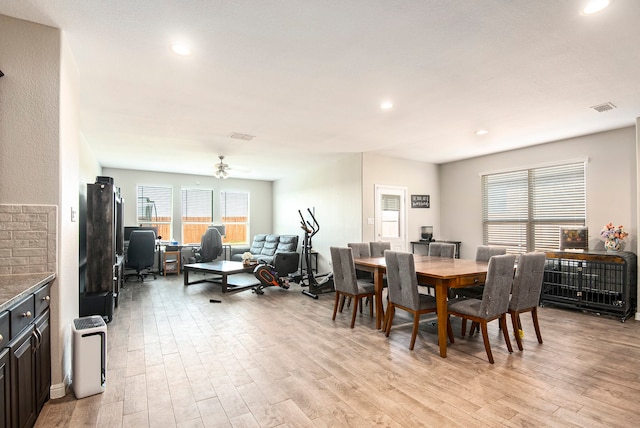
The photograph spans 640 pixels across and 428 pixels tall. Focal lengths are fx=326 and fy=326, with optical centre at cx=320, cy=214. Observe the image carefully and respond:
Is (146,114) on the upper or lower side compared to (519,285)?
upper

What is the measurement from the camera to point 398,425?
200cm

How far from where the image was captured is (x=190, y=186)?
28.5 feet

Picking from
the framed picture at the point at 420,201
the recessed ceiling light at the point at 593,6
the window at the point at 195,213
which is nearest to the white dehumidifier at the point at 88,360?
the recessed ceiling light at the point at 593,6

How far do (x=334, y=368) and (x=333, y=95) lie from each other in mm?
2646

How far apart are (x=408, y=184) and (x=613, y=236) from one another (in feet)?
11.1

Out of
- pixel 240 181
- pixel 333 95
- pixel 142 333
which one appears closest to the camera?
pixel 333 95

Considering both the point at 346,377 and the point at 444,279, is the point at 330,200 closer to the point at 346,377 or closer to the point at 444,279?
the point at 444,279

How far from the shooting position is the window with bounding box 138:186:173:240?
8125 mm

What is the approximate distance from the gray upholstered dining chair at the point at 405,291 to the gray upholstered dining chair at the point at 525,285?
638 millimetres

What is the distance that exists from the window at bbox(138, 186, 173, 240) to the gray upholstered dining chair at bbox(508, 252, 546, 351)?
25.5ft

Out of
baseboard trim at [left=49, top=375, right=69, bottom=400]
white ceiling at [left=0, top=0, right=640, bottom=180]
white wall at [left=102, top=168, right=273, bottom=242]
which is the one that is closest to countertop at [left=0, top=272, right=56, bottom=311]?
baseboard trim at [left=49, top=375, right=69, bottom=400]

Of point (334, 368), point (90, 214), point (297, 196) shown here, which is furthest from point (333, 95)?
point (297, 196)

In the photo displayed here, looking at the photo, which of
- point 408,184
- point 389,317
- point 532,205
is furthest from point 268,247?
point 532,205

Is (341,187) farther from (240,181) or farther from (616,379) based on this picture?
(616,379)
